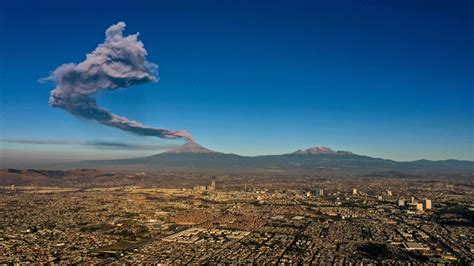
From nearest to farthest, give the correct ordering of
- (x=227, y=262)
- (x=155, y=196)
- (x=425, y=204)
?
(x=227, y=262) → (x=425, y=204) → (x=155, y=196)

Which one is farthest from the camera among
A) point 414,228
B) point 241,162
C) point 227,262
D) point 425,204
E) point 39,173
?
point 241,162

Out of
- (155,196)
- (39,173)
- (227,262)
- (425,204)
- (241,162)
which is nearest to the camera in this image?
(227,262)

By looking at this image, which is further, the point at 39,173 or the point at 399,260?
the point at 39,173

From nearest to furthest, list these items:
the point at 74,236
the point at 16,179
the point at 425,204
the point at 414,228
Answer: the point at 74,236, the point at 414,228, the point at 425,204, the point at 16,179

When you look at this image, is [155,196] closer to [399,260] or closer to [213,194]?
[213,194]

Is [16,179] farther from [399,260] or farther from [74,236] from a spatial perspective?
[399,260]

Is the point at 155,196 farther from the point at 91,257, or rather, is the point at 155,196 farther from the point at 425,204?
the point at 91,257

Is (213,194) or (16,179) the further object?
(16,179)

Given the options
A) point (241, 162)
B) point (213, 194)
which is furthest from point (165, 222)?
point (241, 162)

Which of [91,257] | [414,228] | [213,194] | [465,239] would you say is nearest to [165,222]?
[91,257]
